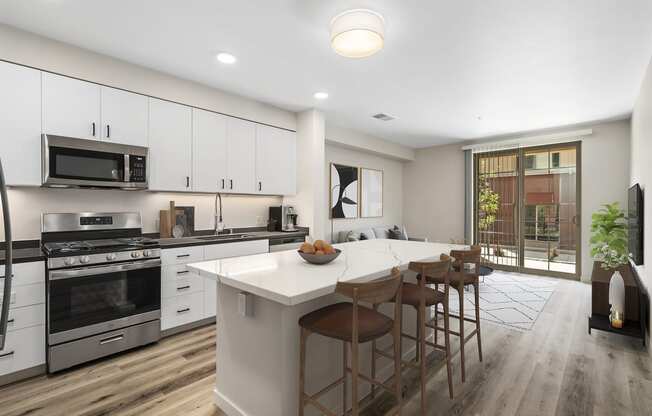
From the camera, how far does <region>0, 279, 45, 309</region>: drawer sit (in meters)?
2.35

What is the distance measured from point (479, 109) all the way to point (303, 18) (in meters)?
3.13

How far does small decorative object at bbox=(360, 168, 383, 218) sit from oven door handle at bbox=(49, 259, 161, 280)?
14.0 ft

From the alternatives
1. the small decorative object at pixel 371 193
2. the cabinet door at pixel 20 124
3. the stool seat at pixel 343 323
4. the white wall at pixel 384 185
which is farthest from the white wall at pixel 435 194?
the cabinet door at pixel 20 124

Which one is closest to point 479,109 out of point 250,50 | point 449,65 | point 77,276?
point 449,65

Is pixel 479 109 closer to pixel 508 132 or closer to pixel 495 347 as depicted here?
pixel 508 132

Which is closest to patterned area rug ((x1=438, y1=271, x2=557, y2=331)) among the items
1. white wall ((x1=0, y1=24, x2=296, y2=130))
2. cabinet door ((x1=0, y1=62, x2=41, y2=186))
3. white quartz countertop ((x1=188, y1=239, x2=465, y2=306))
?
white quartz countertop ((x1=188, y1=239, x2=465, y2=306))

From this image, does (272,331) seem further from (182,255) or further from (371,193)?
(371,193)

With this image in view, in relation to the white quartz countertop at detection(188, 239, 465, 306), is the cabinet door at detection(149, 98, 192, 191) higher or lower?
higher

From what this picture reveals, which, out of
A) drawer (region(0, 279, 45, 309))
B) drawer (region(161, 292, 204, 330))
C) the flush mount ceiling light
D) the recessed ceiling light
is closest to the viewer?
the flush mount ceiling light

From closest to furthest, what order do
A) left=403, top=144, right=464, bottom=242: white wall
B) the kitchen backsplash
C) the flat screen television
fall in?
the kitchen backsplash → the flat screen television → left=403, top=144, right=464, bottom=242: white wall

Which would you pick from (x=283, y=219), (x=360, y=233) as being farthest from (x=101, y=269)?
(x=360, y=233)

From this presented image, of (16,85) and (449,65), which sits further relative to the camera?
(449,65)

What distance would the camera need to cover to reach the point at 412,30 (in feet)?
8.39

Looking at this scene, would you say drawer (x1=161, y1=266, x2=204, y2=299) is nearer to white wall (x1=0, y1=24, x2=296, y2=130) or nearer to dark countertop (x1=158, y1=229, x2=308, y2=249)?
dark countertop (x1=158, y1=229, x2=308, y2=249)
